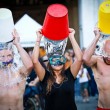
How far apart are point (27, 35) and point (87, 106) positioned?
7.52 ft

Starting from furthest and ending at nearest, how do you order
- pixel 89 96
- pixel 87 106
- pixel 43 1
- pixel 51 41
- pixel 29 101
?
1. pixel 43 1
2. pixel 89 96
3. pixel 87 106
4. pixel 29 101
5. pixel 51 41

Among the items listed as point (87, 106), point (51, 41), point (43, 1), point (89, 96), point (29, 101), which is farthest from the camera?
point (43, 1)

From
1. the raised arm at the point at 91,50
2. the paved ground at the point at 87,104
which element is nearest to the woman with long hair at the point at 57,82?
the raised arm at the point at 91,50

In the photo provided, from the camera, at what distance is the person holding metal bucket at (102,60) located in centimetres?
612

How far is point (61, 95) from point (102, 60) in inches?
31.9

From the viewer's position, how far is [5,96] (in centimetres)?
610

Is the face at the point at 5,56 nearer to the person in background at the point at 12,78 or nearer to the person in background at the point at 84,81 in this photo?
the person in background at the point at 12,78

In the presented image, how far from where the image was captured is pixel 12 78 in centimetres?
615

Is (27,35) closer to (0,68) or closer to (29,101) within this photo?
(29,101)

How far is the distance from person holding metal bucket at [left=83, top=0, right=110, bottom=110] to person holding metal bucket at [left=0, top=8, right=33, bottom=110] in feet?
2.68

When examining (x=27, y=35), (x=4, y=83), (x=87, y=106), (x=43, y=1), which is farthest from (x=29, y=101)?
(x=43, y=1)

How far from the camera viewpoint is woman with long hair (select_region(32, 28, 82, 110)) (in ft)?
19.5

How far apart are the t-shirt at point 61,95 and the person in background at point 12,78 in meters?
0.31

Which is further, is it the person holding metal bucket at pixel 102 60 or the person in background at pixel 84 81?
the person in background at pixel 84 81
